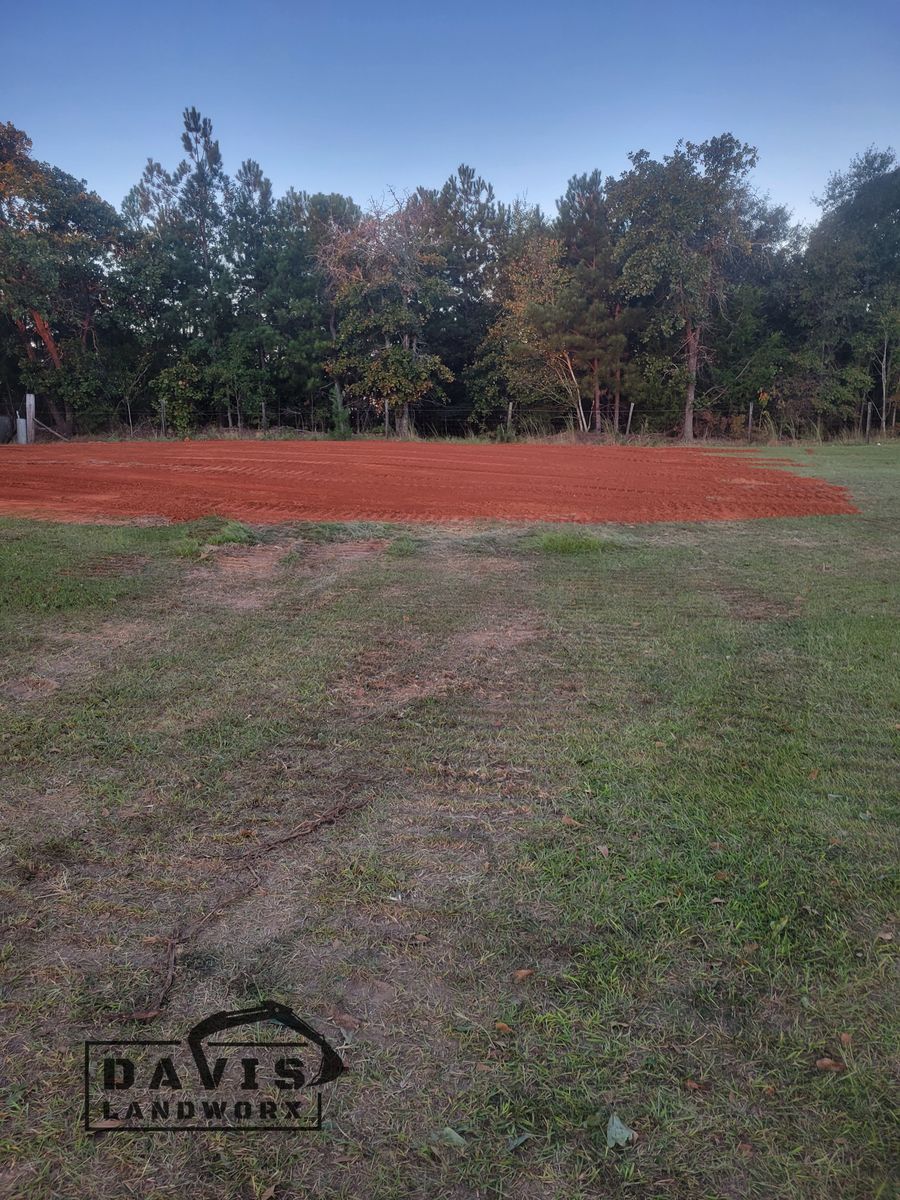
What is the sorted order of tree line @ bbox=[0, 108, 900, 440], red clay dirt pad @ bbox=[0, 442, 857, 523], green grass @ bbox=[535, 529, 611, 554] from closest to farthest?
green grass @ bbox=[535, 529, 611, 554] → red clay dirt pad @ bbox=[0, 442, 857, 523] → tree line @ bbox=[0, 108, 900, 440]

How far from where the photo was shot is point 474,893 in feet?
7.69

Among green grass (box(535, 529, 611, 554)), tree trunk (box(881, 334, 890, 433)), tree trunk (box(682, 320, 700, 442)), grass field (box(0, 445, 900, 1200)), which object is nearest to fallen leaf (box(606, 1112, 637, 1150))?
grass field (box(0, 445, 900, 1200))

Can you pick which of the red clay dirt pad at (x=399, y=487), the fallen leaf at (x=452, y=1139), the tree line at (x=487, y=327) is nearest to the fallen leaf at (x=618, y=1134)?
the fallen leaf at (x=452, y=1139)

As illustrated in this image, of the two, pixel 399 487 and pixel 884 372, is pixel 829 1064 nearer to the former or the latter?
pixel 399 487

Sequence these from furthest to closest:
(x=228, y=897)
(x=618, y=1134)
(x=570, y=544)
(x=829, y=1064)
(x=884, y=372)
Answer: (x=884, y=372)
(x=570, y=544)
(x=228, y=897)
(x=829, y=1064)
(x=618, y=1134)

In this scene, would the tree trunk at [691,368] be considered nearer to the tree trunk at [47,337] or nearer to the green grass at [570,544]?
the green grass at [570,544]

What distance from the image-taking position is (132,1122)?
5.43ft

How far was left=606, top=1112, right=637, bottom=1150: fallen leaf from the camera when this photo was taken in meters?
1.58

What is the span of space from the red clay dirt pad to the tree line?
337 inches

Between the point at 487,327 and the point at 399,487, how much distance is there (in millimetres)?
19190

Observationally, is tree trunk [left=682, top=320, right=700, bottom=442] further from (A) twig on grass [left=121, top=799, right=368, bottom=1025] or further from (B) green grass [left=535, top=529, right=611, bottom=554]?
(A) twig on grass [left=121, top=799, right=368, bottom=1025]

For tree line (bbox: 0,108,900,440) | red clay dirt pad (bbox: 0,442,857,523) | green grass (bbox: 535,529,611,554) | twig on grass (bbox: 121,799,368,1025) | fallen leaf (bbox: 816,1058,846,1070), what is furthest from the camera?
tree line (bbox: 0,108,900,440)

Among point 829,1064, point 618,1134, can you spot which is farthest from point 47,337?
point 829,1064

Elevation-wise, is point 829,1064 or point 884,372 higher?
point 884,372
